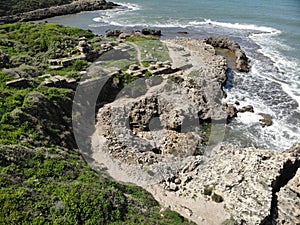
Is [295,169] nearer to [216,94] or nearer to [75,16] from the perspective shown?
[216,94]

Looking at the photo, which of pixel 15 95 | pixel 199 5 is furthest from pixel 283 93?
pixel 199 5

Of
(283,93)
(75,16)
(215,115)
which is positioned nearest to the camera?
(215,115)

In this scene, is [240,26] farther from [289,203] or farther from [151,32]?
[289,203]

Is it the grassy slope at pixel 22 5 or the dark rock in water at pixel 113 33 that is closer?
the dark rock in water at pixel 113 33

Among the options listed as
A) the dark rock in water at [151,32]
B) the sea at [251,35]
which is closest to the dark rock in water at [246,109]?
the sea at [251,35]

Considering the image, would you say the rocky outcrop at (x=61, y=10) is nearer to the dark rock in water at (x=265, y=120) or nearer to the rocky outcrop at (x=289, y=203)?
the dark rock in water at (x=265, y=120)

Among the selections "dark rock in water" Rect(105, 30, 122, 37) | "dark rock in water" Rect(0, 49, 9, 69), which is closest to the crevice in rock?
"dark rock in water" Rect(0, 49, 9, 69)
